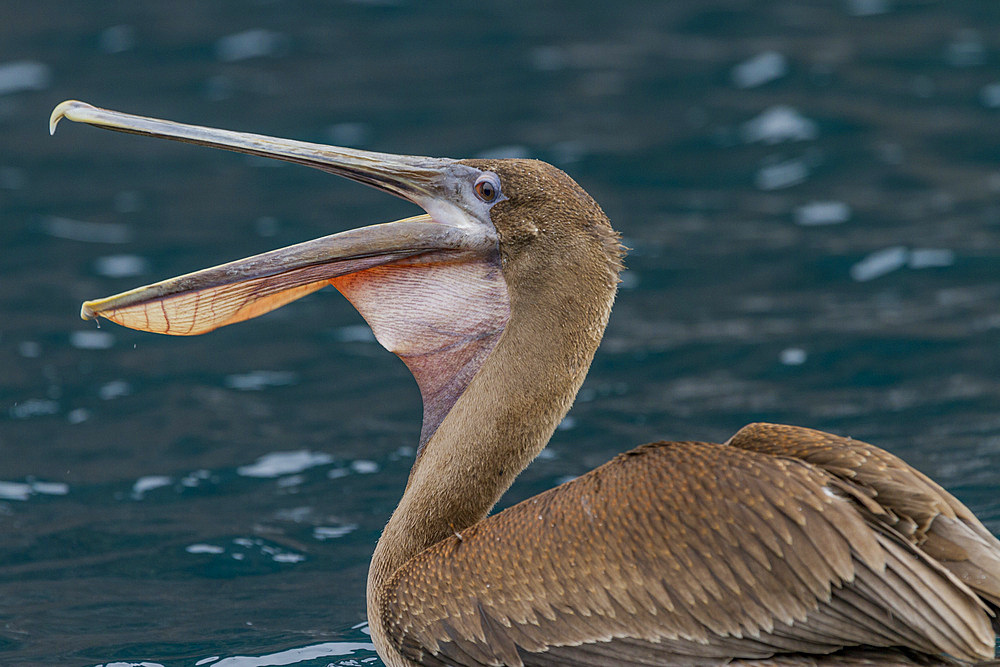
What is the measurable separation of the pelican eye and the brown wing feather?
0.79 metres

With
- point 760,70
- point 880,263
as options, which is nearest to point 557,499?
point 880,263

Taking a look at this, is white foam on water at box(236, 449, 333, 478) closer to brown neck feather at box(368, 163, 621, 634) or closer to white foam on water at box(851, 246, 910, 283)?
brown neck feather at box(368, 163, 621, 634)

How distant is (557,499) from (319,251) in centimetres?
89

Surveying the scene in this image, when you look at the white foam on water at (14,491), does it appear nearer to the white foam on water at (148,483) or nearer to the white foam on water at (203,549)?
the white foam on water at (148,483)

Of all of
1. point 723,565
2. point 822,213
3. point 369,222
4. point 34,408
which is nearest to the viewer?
point 723,565

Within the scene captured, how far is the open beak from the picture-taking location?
10.8 feet

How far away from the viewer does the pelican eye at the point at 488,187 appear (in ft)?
11.0

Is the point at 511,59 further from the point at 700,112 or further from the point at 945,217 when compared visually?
the point at 945,217

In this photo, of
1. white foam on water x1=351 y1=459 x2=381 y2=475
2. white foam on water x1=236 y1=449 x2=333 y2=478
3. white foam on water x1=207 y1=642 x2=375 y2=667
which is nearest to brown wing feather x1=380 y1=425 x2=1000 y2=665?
white foam on water x1=207 y1=642 x2=375 y2=667

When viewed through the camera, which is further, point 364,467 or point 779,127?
point 779,127

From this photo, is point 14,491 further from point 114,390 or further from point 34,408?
point 114,390

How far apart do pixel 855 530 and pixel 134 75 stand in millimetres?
7709

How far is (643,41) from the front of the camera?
9.94m

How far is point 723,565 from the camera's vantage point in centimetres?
279
